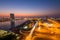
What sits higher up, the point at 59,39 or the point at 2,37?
the point at 2,37

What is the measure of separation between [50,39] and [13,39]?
3.32 m

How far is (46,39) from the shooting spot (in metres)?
5.77

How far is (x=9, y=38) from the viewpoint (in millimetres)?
2938

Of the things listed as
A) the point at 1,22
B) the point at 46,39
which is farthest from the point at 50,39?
the point at 1,22

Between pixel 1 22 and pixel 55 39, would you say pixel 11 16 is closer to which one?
pixel 1 22

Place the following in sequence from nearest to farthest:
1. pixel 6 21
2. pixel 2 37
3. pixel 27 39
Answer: pixel 2 37 < pixel 27 39 < pixel 6 21

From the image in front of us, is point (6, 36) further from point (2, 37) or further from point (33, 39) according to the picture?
point (33, 39)

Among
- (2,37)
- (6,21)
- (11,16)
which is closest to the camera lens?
(2,37)

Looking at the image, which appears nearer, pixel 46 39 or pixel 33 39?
pixel 33 39

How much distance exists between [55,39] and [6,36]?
375 cm

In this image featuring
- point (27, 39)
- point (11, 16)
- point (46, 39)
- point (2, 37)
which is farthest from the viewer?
point (11, 16)

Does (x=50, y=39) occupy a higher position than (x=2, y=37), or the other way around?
(x=2, y=37)

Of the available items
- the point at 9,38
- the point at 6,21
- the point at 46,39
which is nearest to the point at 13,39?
the point at 9,38

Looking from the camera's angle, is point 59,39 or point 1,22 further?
point 1,22
